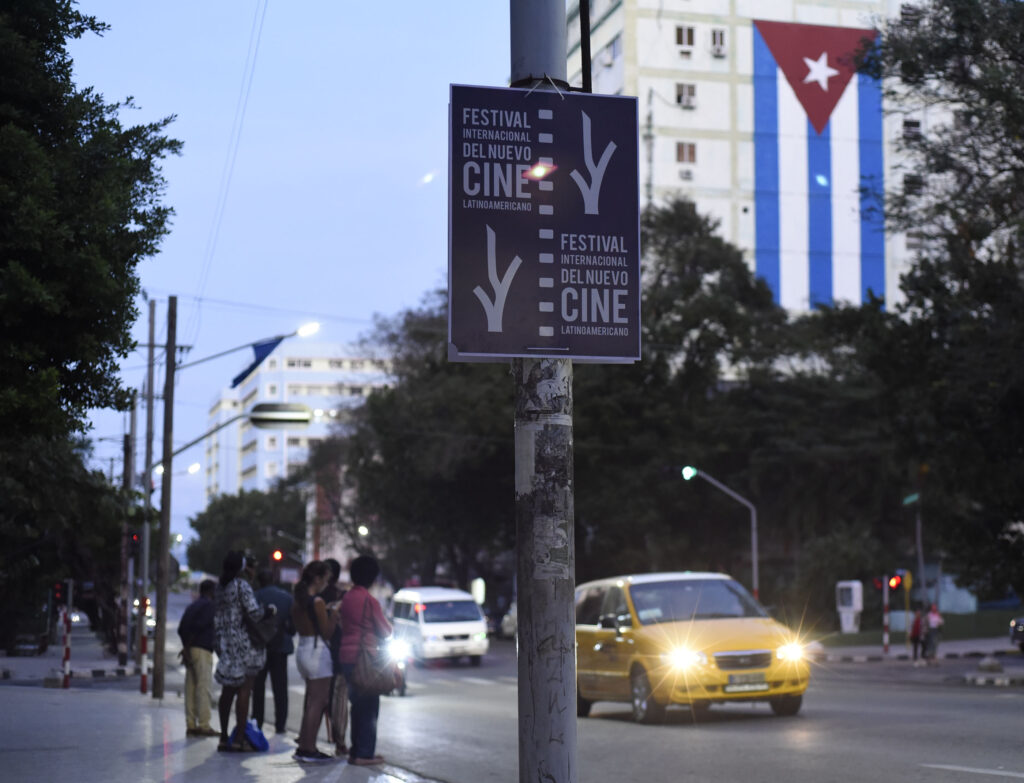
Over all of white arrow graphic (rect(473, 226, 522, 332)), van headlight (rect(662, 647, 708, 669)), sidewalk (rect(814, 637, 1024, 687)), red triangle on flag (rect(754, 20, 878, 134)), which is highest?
red triangle on flag (rect(754, 20, 878, 134))

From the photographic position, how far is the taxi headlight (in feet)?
55.2

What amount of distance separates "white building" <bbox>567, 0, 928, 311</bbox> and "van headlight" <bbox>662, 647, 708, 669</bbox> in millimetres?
58848

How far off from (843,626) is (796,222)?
27.4m

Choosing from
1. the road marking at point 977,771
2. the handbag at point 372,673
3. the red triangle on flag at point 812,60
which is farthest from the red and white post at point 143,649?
the red triangle on flag at point 812,60

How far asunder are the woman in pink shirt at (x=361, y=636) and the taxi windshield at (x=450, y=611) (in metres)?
26.5

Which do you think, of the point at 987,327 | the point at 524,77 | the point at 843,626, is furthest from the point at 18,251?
the point at 843,626

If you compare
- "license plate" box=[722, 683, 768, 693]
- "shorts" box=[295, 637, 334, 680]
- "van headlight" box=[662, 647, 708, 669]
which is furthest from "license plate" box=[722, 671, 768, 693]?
"shorts" box=[295, 637, 334, 680]

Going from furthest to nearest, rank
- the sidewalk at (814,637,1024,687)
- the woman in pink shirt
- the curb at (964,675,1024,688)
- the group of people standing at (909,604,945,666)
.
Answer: the group of people standing at (909,604,945,666) < the sidewalk at (814,637,1024,687) < the curb at (964,675,1024,688) < the woman in pink shirt

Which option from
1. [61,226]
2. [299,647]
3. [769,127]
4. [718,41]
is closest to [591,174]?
[61,226]

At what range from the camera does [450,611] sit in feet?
128

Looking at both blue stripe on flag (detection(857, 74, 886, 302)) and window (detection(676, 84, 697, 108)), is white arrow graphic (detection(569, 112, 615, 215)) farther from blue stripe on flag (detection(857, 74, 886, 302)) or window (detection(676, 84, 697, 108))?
blue stripe on flag (detection(857, 74, 886, 302))

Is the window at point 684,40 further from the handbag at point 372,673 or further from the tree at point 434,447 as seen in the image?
the handbag at point 372,673

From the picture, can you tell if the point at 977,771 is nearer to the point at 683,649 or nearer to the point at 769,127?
the point at 683,649

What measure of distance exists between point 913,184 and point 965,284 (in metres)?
2.71
